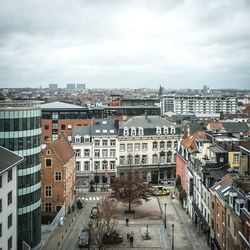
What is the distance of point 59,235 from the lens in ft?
164

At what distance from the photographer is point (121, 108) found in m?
117

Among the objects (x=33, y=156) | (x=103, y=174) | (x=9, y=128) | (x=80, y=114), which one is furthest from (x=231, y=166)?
(x=80, y=114)

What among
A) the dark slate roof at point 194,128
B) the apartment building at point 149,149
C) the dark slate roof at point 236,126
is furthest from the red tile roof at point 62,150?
the dark slate roof at point 236,126

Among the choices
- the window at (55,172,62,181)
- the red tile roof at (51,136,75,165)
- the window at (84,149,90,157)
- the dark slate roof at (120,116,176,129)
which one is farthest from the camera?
the dark slate roof at (120,116,176,129)

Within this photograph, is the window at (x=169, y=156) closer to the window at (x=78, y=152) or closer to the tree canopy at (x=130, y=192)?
the window at (x=78, y=152)

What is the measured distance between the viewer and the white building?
36250mm

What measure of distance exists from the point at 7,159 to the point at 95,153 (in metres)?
43.3

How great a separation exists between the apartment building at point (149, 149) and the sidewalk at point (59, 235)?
25.1 meters

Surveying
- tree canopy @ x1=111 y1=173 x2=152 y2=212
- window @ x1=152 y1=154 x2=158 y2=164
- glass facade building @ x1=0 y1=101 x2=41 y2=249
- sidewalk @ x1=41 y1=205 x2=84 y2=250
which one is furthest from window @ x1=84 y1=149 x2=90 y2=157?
glass facade building @ x1=0 y1=101 x2=41 y2=249

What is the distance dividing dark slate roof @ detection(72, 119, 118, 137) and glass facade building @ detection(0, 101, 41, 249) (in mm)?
36710

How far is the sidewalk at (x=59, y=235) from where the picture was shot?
46216 mm

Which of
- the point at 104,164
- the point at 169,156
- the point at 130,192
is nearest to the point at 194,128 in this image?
the point at 169,156

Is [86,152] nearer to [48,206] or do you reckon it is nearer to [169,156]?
[169,156]

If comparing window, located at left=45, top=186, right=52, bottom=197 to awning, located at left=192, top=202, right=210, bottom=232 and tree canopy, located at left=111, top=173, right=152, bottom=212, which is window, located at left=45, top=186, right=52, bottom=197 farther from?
awning, located at left=192, top=202, right=210, bottom=232
